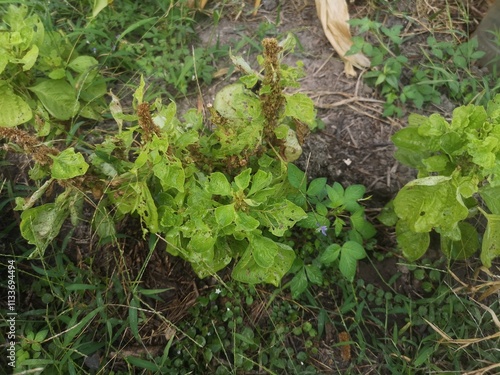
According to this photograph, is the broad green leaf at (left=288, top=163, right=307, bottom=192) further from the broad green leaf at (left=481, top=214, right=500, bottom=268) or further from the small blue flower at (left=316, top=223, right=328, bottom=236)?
the broad green leaf at (left=481, top=214, right=500, bottom=268)

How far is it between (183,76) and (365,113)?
103 cm

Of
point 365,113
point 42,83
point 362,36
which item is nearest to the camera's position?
point 42,83

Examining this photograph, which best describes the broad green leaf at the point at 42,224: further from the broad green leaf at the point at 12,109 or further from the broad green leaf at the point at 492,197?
the broad green leaf at the point at 492,197

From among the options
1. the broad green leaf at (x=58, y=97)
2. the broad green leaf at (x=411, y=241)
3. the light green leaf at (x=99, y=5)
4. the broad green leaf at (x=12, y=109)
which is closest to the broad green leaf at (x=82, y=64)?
the broad green leaf at (x=58, y=97)

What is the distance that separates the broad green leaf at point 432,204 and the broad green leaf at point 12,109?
170 centimetres

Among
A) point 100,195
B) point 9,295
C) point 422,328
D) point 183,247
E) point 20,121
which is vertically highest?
point 20,121

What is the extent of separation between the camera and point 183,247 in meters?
1.82

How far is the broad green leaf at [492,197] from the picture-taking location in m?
1.79

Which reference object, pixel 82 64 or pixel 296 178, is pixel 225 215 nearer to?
pixel 296 178

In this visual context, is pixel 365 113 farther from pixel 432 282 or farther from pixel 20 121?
pixel 20 121

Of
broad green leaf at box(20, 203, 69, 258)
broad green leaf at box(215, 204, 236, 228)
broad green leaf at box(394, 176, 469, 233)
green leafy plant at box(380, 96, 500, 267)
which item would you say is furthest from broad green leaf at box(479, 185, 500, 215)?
broad green leaf at box(20, 203, 69, 258)

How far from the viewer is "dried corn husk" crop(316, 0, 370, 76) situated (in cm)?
262

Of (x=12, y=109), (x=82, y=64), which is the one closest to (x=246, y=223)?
(x=12, y=109)

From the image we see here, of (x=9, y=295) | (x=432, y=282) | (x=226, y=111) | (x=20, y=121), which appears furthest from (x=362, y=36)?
(x=9, y=295)
